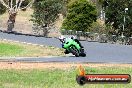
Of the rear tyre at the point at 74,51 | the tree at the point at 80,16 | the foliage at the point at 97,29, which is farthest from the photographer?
the tree at the point at 80,16

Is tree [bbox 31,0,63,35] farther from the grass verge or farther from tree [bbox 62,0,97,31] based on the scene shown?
the grass verge

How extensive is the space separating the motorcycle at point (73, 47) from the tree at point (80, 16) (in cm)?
2947

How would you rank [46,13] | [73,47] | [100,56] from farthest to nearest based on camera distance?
[46,13] < [100,56] < [73,47]

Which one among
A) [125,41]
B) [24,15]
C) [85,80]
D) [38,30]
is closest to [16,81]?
[85,80]

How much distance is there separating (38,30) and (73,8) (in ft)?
22.1

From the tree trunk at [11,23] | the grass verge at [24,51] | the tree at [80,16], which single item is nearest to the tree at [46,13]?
the tree at [80,16]

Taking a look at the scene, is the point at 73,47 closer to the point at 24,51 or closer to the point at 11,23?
the point at 24,51

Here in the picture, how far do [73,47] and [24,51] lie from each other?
17.5ft

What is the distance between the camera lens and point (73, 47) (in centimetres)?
3016

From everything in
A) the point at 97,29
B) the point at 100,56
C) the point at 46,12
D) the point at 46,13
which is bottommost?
the point at 97,29

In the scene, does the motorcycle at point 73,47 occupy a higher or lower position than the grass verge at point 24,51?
higher

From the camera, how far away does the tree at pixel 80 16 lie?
60844mm

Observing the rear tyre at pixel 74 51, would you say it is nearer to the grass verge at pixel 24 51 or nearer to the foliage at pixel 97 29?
the grass verge at pixel 24 51

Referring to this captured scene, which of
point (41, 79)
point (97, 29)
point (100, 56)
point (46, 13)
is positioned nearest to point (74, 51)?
point (100, 56)
